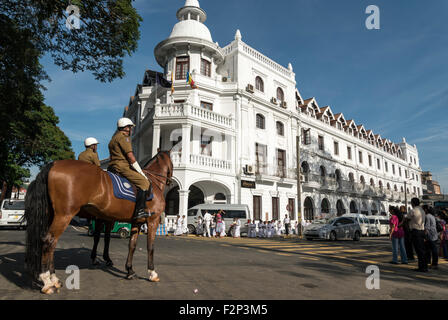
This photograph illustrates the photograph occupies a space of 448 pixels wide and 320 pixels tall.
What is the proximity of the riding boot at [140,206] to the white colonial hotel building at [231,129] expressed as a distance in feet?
52.2

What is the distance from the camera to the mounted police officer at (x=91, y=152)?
588 centimetres

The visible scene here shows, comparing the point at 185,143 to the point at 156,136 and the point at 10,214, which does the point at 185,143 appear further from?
the point at 10,214

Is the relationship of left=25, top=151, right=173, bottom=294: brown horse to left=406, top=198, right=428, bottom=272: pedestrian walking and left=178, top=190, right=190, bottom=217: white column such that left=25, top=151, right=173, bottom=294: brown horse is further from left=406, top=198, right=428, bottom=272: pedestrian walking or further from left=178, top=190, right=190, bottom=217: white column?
left=178, top=190, right=190, bottom=217: white column

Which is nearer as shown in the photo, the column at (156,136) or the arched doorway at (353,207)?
the column at (156,136)

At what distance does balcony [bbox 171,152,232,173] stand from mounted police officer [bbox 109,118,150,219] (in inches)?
616

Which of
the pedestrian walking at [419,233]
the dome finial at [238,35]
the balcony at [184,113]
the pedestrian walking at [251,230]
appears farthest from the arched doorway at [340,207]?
the pedestrian walking at [419,233]

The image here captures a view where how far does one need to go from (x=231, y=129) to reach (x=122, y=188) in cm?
1966

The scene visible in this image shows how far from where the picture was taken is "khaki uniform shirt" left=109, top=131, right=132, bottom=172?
16.1ft

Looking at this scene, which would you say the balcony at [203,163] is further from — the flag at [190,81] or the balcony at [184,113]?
the flag at [190,81]

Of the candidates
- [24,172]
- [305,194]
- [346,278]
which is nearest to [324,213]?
[305,194]

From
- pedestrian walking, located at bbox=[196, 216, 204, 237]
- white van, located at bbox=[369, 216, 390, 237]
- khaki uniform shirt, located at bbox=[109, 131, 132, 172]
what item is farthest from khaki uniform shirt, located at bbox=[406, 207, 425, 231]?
white van, located at bbox=[369, 216, 390, 237]

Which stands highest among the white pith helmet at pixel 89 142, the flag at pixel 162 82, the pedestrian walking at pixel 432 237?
the flag at pixel 162 82

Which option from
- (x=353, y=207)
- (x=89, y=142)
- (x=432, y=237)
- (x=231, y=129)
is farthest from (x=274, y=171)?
(x=89, y=142)
